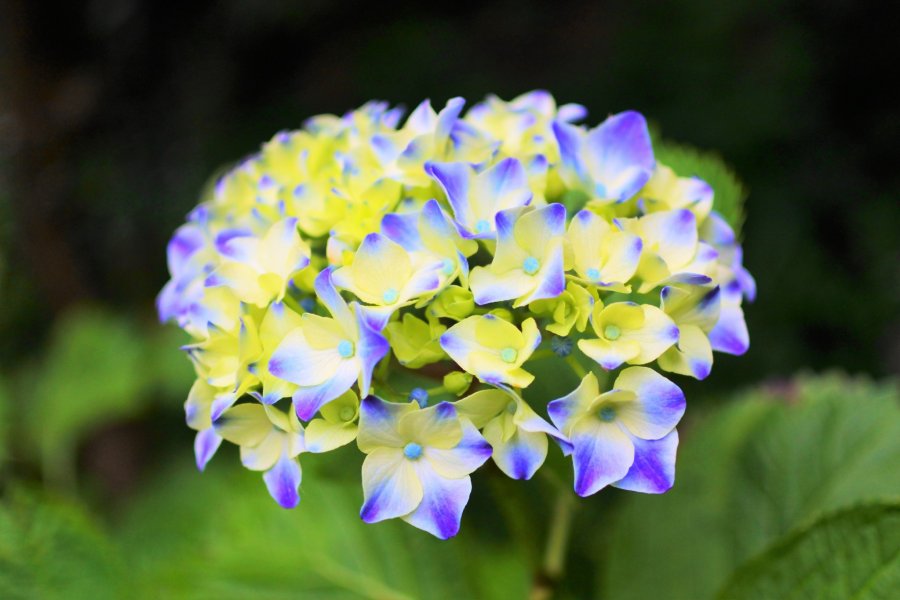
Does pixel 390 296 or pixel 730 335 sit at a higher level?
pixel 390 296

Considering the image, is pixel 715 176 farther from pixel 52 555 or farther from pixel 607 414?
pixel 52 555

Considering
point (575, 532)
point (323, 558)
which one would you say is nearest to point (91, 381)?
point (323, 558)

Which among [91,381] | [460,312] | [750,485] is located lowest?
[91,381]

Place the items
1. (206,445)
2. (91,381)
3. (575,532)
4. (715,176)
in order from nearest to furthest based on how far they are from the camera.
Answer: (206,445) → (715,176) → (575,532) → (91,381)

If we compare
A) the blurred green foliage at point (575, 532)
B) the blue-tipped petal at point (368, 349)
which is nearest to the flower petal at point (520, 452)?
the blue-tipped petal at point (368, 349)

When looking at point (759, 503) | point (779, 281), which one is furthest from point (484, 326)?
point (779, 281)

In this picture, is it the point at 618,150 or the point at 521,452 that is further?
the point at 618,150

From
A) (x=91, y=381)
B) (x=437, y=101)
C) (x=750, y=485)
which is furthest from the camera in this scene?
(x=437, y=101)
